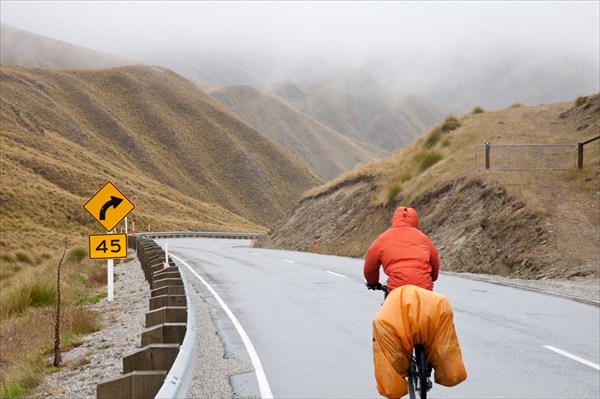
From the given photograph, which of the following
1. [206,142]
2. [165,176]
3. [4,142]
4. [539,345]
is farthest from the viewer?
[206,142]

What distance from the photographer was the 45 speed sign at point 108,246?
46.1 feet

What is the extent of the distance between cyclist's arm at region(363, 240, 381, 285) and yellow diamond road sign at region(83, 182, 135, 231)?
964 cm

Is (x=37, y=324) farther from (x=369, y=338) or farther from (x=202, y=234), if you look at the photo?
(x=202, y=234)

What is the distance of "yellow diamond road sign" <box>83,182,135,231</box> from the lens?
1427 cm

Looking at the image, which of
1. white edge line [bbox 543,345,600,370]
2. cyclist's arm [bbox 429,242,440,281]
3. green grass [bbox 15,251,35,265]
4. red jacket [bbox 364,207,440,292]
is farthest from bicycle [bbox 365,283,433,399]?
green grass [bbox 15,251,35,265]

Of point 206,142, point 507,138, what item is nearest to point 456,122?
point 507,138

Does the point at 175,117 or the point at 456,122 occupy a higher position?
the point at 175,117

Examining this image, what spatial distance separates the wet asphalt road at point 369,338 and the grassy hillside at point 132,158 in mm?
46378

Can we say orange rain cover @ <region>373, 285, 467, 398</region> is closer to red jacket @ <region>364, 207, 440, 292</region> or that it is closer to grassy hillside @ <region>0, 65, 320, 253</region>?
red jacket @ <region>364, 207, 440, 292</region>

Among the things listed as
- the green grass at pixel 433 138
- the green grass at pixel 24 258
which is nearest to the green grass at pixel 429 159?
the green grass at pixel 433 138

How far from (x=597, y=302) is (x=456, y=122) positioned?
1005 inches

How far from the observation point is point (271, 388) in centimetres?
688

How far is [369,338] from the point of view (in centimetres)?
951

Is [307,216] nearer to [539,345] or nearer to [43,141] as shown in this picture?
[539,345]
